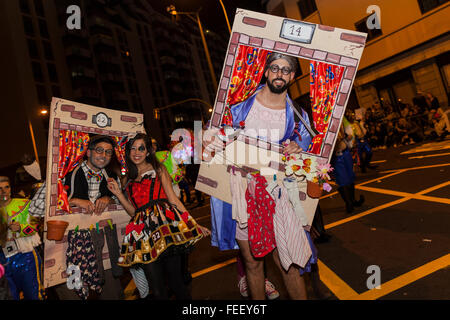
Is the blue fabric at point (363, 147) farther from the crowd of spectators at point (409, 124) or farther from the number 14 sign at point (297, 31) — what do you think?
the number 14 sign at point (297, 31)

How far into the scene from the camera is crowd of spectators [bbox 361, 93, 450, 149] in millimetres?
11868

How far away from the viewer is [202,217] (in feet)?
28.7

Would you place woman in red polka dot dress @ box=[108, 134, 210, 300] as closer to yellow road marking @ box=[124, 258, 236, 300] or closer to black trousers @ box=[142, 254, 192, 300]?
black trousers @ box=[142, 254, 192, 300]

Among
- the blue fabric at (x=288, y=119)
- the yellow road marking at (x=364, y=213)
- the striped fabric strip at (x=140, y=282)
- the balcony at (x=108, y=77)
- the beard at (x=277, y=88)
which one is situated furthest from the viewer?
the balcony at (x=108, y=77)

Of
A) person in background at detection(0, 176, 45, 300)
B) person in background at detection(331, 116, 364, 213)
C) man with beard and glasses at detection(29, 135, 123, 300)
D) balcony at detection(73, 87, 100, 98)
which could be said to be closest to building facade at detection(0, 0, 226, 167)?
balcony at detection(73, 87, 100, 98)

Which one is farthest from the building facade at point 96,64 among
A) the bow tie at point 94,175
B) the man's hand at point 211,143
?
the man's hand at point 211,143

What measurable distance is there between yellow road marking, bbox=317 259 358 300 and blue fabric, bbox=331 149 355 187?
238cm

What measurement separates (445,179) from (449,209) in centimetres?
188

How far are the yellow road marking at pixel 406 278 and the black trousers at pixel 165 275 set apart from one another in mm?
1673

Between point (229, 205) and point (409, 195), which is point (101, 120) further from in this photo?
point (409, 195)

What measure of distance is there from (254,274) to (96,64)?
53.9 metres

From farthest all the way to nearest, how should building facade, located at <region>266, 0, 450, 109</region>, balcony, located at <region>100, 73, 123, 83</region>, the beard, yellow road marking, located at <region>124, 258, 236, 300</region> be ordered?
balcony, located at <region>100, 73, 123, 83</region>, building facade, located at <region>266, 0, 450, 109</region>, yellow road marking, located at <region>124, 258, 236, 300</region>, the beard

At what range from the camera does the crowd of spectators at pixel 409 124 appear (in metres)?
11.9

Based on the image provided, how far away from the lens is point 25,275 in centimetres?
345
